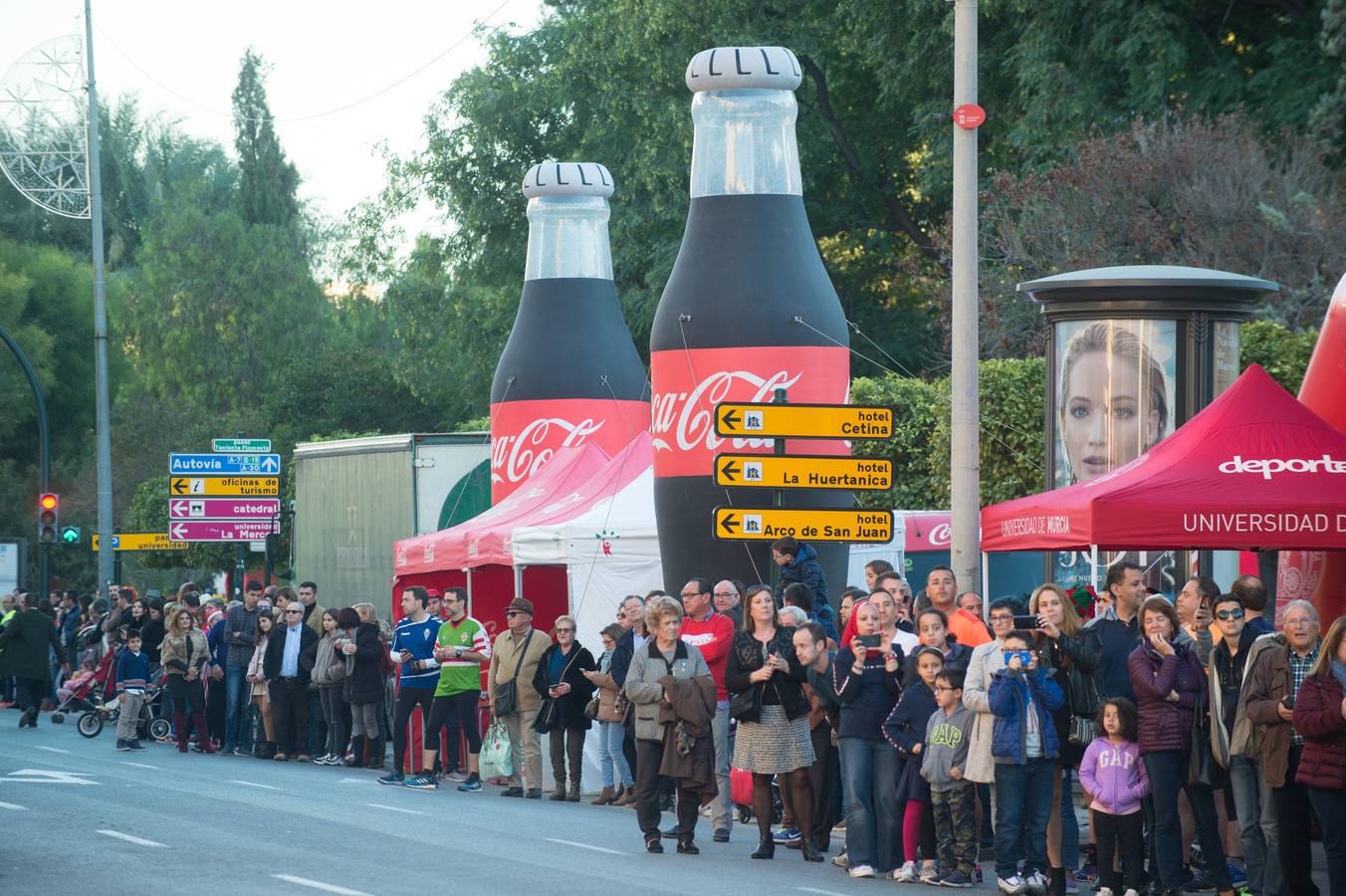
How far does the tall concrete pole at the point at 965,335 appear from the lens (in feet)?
47.2

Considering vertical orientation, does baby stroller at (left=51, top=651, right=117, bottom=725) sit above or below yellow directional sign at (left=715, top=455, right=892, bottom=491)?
below

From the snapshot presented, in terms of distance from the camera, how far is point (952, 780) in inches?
480

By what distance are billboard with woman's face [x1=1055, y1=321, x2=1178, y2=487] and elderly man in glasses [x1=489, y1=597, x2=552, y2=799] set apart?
5207 mm

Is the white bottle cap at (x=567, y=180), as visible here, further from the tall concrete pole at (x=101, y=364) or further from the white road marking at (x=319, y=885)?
the white road marking at (x=319, y=885)

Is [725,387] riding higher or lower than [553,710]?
higher

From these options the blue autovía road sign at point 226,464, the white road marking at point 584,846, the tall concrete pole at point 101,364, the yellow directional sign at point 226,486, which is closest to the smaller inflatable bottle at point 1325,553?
the white road marking at point 584,846

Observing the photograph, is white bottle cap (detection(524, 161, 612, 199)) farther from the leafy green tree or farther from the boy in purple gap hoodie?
the leafy green tree

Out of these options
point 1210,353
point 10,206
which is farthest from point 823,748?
point 10,206

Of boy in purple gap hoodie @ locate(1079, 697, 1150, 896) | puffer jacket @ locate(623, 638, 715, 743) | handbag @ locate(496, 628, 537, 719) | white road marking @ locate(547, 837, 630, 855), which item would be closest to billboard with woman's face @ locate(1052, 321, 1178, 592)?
puffer jacket @ locate(623, 638, 715, 743)

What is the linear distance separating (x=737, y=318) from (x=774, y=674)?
5837mm

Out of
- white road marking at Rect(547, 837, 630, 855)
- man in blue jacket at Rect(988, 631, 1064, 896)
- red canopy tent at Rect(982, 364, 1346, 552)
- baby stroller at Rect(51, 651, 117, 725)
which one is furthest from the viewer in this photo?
baby stroller at Rect(51, 651, 117, 725)

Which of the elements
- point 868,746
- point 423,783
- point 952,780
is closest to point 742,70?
point 423,783

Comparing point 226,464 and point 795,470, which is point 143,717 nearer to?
point 226,464

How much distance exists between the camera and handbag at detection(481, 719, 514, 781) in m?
18.6
